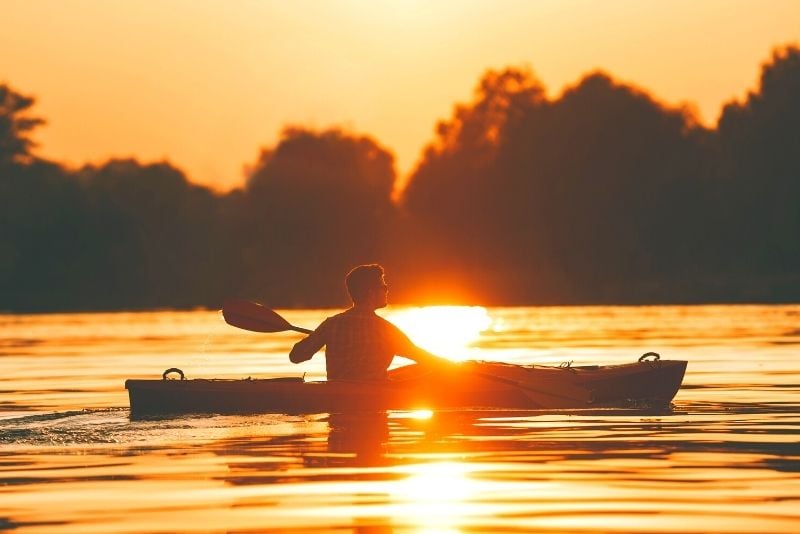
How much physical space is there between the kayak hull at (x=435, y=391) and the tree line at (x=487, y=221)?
189ft

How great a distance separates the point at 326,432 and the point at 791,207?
71888 mm

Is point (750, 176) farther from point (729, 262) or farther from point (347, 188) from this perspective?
point (347, 188)

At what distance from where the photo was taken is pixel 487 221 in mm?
92188

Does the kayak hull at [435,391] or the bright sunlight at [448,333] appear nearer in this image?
the kayak hull at [435,391]

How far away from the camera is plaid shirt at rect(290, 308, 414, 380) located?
53.8 feet

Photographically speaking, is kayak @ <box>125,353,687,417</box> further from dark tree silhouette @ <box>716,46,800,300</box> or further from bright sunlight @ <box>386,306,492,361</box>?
dark tree silhouette @ <box>716,46,800,300</box>

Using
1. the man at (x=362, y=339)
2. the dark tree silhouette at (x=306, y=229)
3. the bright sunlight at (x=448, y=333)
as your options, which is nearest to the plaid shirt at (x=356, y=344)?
the man at (x=362, y=339)

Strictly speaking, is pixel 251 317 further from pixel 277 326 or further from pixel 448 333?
pixel 448 333

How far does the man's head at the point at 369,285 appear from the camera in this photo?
52.6ft

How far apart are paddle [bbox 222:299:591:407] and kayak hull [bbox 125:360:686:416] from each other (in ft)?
0.03

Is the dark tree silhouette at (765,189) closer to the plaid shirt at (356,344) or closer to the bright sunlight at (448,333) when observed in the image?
the bright sunlight at (448,333)

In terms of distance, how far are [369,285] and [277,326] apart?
2737 millimetres

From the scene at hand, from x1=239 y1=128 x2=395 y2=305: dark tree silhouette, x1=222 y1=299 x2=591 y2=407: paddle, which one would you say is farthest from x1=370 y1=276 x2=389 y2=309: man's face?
x1=239 y1=128 x2=395 y2=305: dark tree silhouette

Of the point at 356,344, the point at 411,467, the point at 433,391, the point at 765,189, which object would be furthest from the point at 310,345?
the point at 765,189
